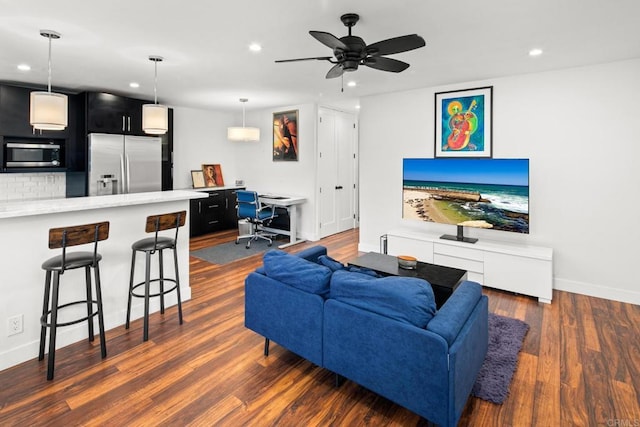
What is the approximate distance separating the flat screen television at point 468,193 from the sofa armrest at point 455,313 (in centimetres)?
219

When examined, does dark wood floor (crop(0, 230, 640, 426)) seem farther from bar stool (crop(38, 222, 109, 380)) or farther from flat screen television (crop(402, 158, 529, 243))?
flat screen television (crop(402, 158, 529, 243))

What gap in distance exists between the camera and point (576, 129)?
3.88m

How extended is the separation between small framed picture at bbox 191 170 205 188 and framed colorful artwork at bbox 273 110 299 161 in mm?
1598

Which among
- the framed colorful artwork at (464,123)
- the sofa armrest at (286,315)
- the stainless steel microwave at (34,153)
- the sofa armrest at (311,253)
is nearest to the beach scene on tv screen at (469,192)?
the framed colorful artwork at (464,123)

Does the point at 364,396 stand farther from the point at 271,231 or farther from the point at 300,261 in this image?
the point at 271,231

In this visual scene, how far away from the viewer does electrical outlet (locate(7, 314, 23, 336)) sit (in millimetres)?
2510

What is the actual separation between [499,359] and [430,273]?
863mm

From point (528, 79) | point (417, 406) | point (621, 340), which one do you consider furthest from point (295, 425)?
point (528, 79)

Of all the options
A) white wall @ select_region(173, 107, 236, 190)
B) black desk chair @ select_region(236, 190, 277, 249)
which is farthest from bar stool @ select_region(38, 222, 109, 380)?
white wall @ select_region(173, 107, 236, 190)

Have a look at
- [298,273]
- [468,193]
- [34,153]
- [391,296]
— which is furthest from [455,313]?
[34,153]

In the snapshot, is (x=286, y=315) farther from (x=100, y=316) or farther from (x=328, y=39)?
(x=328, y=39)

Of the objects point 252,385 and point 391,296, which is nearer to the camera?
point 391,296

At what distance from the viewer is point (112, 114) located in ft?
17.6

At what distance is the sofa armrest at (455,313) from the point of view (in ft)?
5.89
